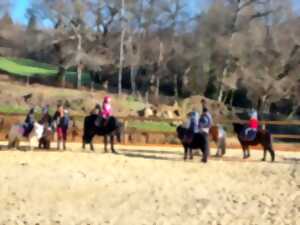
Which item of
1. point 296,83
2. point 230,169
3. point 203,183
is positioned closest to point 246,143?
point 230,169

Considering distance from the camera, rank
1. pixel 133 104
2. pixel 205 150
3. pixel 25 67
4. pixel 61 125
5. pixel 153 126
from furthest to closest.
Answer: pixel 25 67 < pixel 133 104 < pixel 153 126 < pixel 61 125 < pixel 205 150

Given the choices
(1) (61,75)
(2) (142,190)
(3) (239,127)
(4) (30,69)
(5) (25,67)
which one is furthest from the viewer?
(5) (25,67)

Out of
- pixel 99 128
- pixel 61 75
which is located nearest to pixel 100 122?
pixel 99 128

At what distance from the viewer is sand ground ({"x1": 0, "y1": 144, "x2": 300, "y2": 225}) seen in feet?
44.3

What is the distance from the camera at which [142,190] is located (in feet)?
52.2

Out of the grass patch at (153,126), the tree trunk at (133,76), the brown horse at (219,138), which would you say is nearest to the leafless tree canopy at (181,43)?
the tree trunk at (133,76)

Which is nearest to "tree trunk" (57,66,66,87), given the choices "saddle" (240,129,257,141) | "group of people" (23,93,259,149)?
"group of people" (23,93,259,149)

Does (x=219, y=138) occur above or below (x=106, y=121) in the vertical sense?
below

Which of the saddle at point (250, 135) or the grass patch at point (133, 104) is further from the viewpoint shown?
the grass patch at point (133, 104)

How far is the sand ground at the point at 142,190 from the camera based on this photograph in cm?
1349

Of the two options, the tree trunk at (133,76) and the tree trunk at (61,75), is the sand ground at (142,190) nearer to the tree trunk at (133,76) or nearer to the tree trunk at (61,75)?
the tree trunk at (61,75)

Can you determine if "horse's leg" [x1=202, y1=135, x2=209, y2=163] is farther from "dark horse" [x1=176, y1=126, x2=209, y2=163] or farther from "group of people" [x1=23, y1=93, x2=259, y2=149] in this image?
"group of people" [x1=23, y1=93, x2=259, y2=149]

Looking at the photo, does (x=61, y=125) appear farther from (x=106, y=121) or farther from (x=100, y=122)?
(x=106, y=121)

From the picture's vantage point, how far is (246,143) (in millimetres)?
21672
